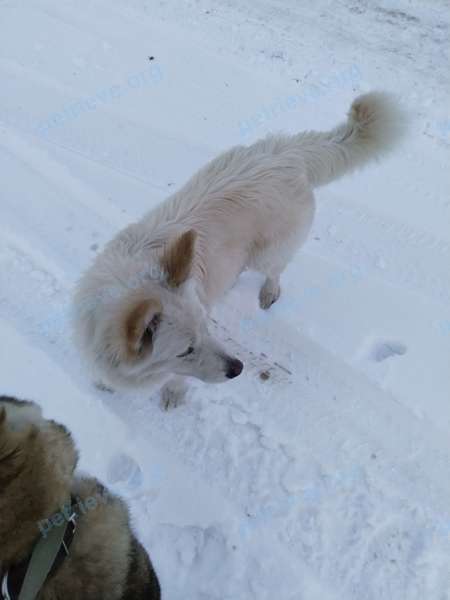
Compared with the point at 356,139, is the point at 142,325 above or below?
below

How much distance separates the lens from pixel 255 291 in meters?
4.05

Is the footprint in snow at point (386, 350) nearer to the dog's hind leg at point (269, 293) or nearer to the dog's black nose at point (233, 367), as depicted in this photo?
the dog's hind leg at point (269, 293)

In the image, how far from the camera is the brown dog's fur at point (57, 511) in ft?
4.89

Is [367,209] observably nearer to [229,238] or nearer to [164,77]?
[229,238]

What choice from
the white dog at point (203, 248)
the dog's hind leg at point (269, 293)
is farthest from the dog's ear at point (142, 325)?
the dog's hind leg at point (269, 293)

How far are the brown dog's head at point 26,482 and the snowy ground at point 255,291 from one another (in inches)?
63.8

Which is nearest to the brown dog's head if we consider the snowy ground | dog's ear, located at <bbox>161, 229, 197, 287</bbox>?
dog's ear, located at <bbox>161, 229, 197, 287</bbox>

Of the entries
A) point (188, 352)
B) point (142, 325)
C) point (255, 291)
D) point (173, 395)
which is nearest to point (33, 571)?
point (142, 325)

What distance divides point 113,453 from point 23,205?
2.36 m

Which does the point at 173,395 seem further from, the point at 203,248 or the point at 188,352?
the point at 203,248

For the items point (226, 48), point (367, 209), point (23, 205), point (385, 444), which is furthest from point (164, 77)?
point (385, 444)

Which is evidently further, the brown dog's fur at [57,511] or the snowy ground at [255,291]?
the snowy ground at [255,291]

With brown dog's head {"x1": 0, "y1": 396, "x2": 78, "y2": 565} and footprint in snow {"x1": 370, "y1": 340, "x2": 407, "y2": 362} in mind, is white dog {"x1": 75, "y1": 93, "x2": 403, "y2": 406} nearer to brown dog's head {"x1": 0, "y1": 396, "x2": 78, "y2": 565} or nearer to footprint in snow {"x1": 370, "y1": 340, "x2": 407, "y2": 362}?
brown dog's head {"x1": 0, "y1": 396, "x2": 78, "y2": 565}

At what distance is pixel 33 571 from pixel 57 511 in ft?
0.59
